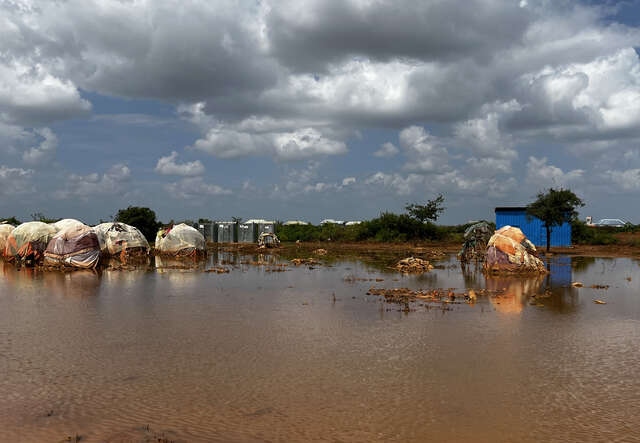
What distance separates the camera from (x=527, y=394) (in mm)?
6191

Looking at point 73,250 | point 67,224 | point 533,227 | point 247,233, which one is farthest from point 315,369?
point 247,233

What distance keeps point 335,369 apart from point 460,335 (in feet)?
10.2

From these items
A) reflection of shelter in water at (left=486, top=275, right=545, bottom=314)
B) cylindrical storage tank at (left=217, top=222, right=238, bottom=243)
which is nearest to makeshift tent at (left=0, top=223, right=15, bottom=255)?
cylindrical storage tank at (left=217, top=222, right=238, bottom=243)

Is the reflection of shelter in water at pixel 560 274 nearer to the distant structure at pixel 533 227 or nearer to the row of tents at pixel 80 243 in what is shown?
the distant structure at pixel 533 227

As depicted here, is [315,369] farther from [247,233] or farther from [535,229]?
[247,233]

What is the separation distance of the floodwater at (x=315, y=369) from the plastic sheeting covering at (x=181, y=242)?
15.8 metres

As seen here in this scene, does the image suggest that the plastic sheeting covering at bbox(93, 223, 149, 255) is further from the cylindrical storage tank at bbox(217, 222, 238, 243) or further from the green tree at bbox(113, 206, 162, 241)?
the cylindrical storage tank at bbox(217, 222, 238, 243)

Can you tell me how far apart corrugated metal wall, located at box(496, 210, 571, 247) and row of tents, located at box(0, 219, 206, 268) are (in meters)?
24.7

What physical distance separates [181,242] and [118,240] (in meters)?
3.45

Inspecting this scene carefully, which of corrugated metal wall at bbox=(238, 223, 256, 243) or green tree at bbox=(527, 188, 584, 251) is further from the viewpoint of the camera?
corrugated metal wall at bbox=(238, 223, 256, 243)

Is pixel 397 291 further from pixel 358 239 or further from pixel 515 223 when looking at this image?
pixel 358 239

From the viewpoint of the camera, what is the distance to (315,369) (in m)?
7.16

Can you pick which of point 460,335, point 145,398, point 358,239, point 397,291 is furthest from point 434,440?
point 358,239

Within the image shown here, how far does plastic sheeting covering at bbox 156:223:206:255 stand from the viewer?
29.6 metres
